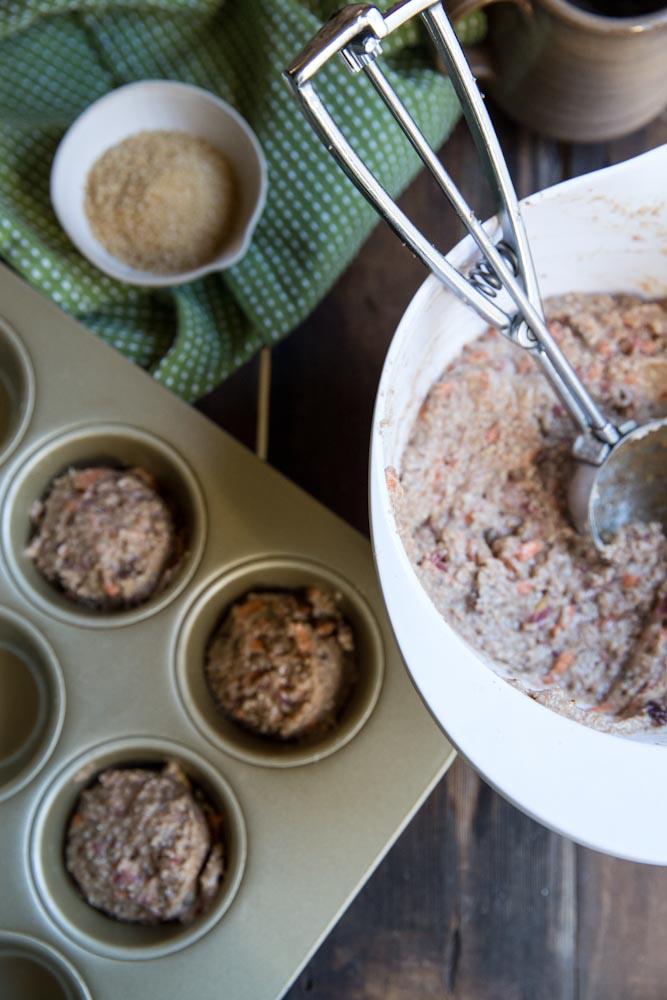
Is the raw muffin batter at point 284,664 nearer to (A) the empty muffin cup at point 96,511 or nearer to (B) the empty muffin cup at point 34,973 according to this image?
(A) the empty muffin cup at point 96,511

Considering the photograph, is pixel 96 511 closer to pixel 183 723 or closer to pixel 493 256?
pixel 183 723

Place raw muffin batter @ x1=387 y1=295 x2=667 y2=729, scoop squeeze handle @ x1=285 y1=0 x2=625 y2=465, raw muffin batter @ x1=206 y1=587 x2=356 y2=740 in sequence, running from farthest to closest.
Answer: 1. raw muffin batter @ x1=206 y1=587 x2=356 y2=740
2. raw muffin batter @ x1=387 y1=295 x2=667 y2=729
3. scoop squeeze handle @ x1=285 y1=0 x2=625 y2=465

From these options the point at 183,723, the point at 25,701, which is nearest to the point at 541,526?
the point at 183,723

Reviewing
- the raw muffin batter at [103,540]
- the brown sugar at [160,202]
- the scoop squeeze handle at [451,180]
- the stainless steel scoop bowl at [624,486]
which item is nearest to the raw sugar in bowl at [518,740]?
the scoop squeeze handle at [451,180]

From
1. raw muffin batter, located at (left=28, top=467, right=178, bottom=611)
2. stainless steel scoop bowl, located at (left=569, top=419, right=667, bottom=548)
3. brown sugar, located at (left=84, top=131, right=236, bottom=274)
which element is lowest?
stainless steel scoop bowl, located at (left=569, top=419, right=667, bottom=548)

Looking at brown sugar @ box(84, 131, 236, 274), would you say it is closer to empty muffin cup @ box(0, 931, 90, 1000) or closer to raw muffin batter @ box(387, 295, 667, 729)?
raw muffin batter @ box(387, 295, 667, 729)

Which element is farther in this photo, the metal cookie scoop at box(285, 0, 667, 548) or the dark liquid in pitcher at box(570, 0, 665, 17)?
the dark liquid in pitcher at box(570, 0, 665, 17)

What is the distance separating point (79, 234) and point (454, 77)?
0.67m

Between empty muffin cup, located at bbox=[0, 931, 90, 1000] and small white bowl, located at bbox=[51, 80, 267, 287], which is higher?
small white bowl, located at bbox=[51, 80, 267, 287]

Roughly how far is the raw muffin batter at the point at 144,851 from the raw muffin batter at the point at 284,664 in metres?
0.11

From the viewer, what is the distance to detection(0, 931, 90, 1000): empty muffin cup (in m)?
0.98

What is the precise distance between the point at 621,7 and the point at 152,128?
621mm

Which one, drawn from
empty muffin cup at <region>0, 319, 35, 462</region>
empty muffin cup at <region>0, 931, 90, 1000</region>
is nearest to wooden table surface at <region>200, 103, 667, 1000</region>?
empty muffin cup at <region>0, 931, 90, 1000</region>

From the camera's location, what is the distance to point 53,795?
1013 millimetres
